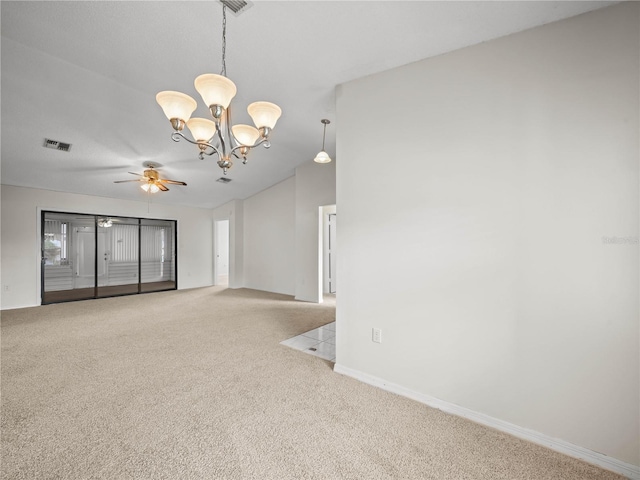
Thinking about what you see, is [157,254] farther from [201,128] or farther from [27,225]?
[201,128]

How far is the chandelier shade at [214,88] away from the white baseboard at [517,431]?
8.27 ft

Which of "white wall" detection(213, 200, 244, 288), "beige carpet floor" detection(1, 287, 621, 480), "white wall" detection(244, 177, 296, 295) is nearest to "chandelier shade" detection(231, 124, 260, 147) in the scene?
"beige carpet floor" detection(1, 287, 621, 480)

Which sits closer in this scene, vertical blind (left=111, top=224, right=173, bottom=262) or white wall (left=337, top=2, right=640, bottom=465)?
white wall (left=337, top=2, right=640, bottom=465)

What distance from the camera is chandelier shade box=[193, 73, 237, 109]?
1669 millimetres

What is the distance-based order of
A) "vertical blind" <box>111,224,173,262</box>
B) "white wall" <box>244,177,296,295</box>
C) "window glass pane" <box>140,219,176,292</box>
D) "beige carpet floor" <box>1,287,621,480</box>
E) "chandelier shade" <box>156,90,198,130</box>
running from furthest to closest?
1. "window glass pane" <box>140,219,176,292</box>
2. "vertical blind" <box>111,224,173,262</box>
3. "white wall" <box>244,177,296,295</box>
4. "chandelier shade" <box>156,90,198,130</box>
5. "beige carpet floor" <box>1,287,621,480</box>

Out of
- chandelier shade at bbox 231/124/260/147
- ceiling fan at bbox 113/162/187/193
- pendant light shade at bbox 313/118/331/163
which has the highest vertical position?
pendant light shade at bbox 313/118/331/163

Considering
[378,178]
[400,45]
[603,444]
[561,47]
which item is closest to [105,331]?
[378,178]

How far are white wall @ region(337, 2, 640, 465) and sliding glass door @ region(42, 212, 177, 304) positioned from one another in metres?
6.88

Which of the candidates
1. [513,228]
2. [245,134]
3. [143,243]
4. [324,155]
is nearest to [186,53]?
[245,134]

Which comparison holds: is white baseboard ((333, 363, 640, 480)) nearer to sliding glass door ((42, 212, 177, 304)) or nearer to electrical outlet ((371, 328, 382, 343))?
electrical outlet ((371, 328, 382, 343))

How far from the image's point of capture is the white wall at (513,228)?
1.60 m

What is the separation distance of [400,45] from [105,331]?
5023 millimetres

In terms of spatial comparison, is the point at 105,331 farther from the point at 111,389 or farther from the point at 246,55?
the point at 246,55

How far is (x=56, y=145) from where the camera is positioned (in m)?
4.20
